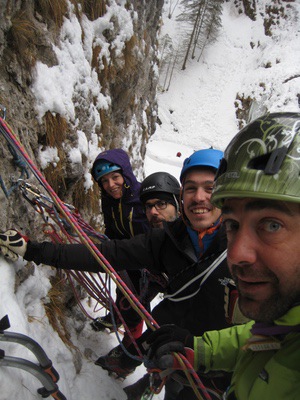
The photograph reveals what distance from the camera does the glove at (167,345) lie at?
1333 millimetres

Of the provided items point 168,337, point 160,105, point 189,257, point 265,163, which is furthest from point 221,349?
point 160,105

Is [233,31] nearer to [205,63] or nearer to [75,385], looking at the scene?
[205,63]

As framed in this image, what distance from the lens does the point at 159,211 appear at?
2.51m

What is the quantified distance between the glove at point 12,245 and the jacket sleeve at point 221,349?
121 cm

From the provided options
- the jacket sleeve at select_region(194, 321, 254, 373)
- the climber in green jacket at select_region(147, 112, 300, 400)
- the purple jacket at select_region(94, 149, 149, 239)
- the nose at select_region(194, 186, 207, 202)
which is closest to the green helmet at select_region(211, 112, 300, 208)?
the climber in green jacket at select_region(147, 112, 300, 400)

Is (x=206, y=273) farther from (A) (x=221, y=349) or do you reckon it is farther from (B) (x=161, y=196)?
(B) (x=161, y=196)

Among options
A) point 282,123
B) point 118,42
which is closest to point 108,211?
point 282,123

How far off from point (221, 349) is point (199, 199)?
83 cm

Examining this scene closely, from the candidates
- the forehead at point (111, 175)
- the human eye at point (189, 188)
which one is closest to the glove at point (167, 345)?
the human eye at point (189, 188)

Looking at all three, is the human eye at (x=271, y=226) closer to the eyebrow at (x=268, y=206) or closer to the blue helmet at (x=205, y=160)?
the eyebrow at (x=268, y=206)

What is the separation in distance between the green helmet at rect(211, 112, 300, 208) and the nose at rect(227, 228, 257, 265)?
14cm

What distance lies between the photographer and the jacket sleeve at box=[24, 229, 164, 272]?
1760 millimetres

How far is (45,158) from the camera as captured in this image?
259cm

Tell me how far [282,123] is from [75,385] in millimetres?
2272
